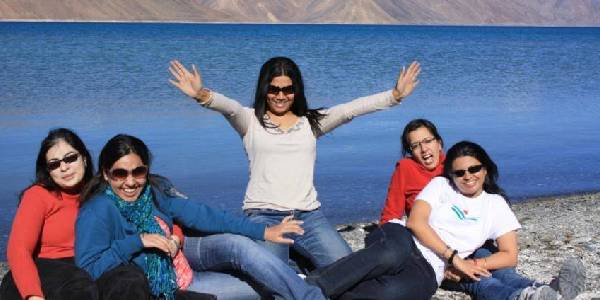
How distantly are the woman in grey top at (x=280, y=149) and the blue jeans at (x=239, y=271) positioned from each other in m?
0.69

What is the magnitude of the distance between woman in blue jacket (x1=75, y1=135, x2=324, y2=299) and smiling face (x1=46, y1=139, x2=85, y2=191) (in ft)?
0.40

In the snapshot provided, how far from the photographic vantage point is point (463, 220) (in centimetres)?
574

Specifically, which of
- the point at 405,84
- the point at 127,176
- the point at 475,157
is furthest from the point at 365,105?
the point at 127,176

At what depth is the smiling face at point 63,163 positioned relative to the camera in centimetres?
491

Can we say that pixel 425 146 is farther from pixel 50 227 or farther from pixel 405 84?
pixel 50 227

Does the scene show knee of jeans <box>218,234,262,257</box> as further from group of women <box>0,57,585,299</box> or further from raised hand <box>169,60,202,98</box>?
raised hand <box>169,60,202,98</box>

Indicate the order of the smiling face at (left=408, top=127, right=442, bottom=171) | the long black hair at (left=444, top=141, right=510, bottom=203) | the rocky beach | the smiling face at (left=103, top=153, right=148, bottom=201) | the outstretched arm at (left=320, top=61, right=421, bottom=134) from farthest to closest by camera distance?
the rocky beach
the outstretched arm at (left=320, top=61, right=421, bottom=134)
the smiling face at (left=408, top=127, right=442, bottom=171)
the long black hair at (left=444, top=141, right=510, bottom=203)
the smiling face at (left=103, top=153, right=148, bottom=201)

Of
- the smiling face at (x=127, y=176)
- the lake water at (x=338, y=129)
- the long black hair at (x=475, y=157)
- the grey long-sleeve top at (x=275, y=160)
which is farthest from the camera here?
the lake water at (x=338, y=129)

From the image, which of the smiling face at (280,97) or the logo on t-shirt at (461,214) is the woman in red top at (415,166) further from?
the smiling face at (280,97)

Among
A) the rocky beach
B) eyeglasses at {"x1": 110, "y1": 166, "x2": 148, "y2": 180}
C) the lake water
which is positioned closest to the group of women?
eyeglasses at {"x1": 110, "y1": 166, "x2": 148, "y2": 180}

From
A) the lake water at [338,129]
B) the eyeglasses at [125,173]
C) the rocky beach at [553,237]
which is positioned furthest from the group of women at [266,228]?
the lake water at [338,129]

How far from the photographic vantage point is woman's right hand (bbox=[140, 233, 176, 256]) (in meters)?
4.86

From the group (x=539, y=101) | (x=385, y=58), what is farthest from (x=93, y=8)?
(x=539, y=101)

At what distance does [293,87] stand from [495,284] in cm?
199
